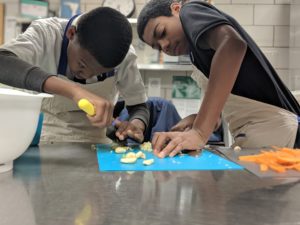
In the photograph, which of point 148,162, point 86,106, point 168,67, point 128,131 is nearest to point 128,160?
point 148,162

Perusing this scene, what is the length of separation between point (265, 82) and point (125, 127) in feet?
1.33

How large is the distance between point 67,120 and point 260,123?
0.61 meters

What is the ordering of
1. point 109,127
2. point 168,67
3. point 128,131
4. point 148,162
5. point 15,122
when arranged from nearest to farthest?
1. point 15,122
2. point 148,162
3. point 128,131
4. point 109,127
5. point 168,67

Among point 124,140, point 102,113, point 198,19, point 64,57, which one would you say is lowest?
point 124,140

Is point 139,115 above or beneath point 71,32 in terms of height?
beneath

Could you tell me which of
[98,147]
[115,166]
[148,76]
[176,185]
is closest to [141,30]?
[98,147]

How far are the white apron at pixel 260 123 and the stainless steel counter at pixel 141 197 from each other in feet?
1.00

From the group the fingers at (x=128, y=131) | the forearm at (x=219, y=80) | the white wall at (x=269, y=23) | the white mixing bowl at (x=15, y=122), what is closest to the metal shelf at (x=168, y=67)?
the white wall at (x=269, y=23)

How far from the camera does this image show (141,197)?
1.52ft

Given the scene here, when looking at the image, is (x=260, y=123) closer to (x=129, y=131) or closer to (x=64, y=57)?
(x=129, y=131)

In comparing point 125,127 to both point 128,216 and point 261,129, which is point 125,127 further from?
point 128,216

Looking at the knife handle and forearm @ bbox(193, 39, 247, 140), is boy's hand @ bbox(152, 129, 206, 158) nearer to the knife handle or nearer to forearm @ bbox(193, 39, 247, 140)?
forearm @ bbox(193, 39, 247, 140)

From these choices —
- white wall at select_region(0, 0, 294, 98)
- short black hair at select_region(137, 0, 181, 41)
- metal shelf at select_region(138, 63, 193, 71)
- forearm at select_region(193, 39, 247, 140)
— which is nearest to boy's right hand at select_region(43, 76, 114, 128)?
forearm at select_region(193, 39, 247, 140)

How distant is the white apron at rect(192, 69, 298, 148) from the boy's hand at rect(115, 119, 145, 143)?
0.26 metres
